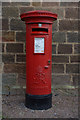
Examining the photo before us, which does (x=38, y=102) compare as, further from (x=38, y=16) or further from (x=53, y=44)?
Answer: (x=38, y=16)

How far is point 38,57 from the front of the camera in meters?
3.48

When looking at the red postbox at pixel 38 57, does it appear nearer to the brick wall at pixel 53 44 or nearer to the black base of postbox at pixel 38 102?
the black base of postbox at pixel 38 102

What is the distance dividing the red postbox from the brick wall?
88cm

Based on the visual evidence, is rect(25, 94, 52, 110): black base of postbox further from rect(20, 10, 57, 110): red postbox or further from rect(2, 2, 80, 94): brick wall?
rect(2, 2, 80, 94): brick wall

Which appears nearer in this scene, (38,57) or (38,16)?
(38,16)

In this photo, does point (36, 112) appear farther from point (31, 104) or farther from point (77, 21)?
point (77, 21)

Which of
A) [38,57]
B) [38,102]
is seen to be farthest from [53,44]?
[38,102]

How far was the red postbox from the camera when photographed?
342 cm

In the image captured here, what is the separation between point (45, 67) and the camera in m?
3.51

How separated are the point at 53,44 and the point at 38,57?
3.42 ft

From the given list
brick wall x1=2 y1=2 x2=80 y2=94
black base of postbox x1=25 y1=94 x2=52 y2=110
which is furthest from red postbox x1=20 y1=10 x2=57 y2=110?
brick wall x1=2 y1=2 x2=80 y2=94

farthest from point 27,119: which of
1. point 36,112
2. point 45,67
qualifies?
point 45,67

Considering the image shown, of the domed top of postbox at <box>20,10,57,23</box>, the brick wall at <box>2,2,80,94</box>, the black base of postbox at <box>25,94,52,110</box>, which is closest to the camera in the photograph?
the domed top of postbox at <box>20,10,57,23</box>

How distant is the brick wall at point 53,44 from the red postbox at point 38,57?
88 centimetres
